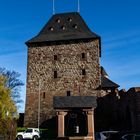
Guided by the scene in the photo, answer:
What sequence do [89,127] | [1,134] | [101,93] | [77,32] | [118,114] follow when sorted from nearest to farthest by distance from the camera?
1. [1,134]
2. [89,127]
3. [118,114]
4. [101,93]
5. [77,32]

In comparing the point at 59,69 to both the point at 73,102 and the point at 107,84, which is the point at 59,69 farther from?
the point at 73,102

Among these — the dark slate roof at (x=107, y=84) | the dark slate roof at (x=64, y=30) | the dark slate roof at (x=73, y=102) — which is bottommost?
the dark slate roof at (x=73, y=102)

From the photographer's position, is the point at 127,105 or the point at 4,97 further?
the point at 4,97

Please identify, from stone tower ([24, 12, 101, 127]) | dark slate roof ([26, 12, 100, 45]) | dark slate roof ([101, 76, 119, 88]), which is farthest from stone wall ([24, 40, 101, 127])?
dark slate roof ([26, 12, 100, 45])

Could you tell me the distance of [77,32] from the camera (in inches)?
1860

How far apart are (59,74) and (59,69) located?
29.6 inches

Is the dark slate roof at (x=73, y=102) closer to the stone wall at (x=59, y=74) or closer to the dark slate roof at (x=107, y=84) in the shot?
the stone wall at (x=59, y=74)

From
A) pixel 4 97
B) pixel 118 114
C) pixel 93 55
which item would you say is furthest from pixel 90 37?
pixel 4 97

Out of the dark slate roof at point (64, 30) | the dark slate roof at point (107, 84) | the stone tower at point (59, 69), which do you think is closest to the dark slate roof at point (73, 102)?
the stone tower at point (59, 69)

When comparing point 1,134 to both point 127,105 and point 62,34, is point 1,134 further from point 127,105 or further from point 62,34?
point 62,34

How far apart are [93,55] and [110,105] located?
303 inches

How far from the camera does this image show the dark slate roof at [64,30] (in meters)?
46.2

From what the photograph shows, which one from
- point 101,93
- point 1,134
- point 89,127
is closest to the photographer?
point 1,134

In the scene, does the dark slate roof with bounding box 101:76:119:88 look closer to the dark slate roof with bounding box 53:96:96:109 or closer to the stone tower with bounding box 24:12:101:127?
the stone tower with bounding box 24:12:101:127
